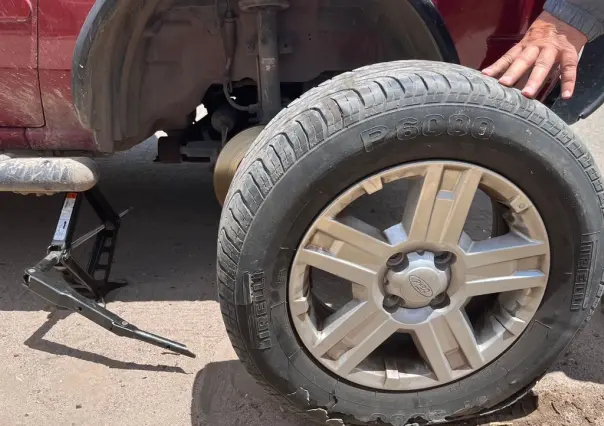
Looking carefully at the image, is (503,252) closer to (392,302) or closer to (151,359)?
(392,302)

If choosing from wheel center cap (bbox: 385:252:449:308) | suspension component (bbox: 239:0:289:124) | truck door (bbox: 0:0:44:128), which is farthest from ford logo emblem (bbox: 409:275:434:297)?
truck door (bbox: 0:0:44:128)

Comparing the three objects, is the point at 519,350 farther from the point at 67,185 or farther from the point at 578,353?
the point at 67,185

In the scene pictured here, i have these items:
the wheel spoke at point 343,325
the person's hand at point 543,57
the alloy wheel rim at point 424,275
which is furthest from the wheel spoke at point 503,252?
the person's hand at point 543,57

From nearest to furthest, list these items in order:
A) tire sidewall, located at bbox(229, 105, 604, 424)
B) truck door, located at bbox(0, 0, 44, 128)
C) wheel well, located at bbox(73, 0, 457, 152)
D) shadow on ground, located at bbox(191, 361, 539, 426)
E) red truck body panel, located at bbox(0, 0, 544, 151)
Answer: tire sidewall, located at bbox(229, 105, 604, 424) < shadow on ground, located at bbox(191, 361, 539, 426) < wheel well, located at bbox(73, 0, 457, 152) < red truck body panel, located at bbox(0, 0, 544, 151) < truck door, located at bbox(0, 0, 44, 128)

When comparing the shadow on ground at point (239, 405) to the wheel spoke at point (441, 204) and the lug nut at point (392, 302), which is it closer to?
the lug nut at point (392, 302)

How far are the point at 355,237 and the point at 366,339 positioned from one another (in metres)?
0.34

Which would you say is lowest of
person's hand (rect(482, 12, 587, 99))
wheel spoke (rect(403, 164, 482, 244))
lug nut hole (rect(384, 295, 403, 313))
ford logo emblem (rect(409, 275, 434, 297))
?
lug nut hole (rect(384, 295, 403, 313))

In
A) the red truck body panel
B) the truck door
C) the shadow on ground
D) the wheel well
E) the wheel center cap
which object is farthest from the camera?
the truck door

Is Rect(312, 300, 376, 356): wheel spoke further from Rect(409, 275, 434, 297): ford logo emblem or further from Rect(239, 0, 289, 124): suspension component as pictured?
Rect(239, 0, 289, 124): suspension component

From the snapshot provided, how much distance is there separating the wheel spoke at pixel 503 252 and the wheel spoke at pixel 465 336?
175 millimetres

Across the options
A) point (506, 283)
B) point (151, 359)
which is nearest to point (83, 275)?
point (151, 359)

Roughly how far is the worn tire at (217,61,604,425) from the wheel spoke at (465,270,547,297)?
53 mm

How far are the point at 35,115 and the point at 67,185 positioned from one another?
618 millimetres

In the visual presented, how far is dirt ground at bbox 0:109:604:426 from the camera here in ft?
6.80
